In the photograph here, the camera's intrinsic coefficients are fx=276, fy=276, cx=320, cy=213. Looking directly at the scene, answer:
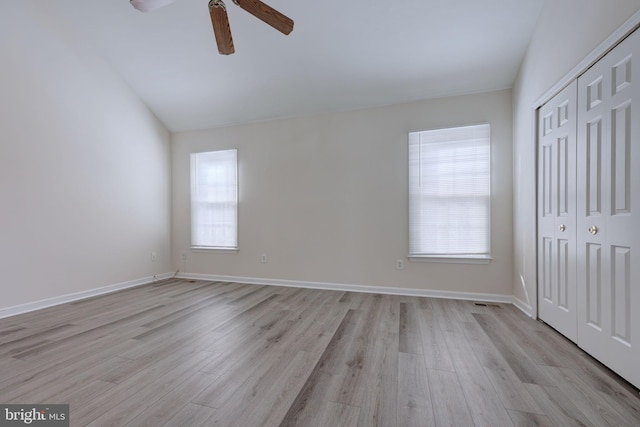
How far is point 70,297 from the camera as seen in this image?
3.45 m

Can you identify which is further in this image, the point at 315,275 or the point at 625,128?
the point at 315,275

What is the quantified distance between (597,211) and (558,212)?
19.9 inches

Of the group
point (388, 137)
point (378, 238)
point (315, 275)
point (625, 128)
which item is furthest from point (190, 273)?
point (625, 128)

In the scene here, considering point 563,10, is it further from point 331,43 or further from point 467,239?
point 467,239

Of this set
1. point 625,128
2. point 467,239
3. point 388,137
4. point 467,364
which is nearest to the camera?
point 625,128

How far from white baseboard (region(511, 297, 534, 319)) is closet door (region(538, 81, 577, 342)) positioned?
0.14 meters

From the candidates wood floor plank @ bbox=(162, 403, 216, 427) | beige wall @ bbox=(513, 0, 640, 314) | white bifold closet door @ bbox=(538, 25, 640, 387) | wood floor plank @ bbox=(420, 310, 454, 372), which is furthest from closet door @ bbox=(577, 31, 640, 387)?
wood floor plank @ bbox=(162, 403, 216, 427)

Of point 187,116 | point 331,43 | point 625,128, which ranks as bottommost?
point 625,128

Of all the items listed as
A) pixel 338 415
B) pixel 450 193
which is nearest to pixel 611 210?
Result: pixel 450 193

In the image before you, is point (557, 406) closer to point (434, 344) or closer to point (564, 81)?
point (434, 344)

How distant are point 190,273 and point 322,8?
440cm

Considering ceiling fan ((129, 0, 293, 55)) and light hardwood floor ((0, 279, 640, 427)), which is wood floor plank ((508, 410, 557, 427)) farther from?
ceiling fan ((129, 0, 293, 55))

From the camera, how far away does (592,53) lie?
6.48 ft

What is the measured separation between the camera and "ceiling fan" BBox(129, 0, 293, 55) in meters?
1.83
